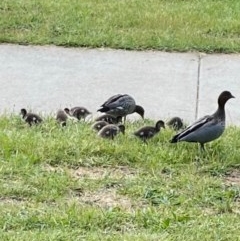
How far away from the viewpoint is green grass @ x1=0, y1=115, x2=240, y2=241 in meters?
5.34

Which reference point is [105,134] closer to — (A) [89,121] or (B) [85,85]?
(A) [89,121]

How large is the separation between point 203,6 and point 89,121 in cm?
444

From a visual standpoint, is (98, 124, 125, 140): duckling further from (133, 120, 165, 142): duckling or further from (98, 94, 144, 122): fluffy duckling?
(98, 94, 144, 122): fluffy duckling

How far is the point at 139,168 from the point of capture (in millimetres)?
6449

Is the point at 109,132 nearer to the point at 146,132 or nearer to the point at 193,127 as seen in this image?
the point at 146,132

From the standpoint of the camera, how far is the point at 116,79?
29.1 feet

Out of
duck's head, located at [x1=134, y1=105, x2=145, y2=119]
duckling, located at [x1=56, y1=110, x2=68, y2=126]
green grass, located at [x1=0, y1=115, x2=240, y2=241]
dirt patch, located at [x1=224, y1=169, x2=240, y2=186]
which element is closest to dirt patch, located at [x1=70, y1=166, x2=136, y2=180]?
green grass, located at [x1=0, y1=115, x2=240, y2=241]

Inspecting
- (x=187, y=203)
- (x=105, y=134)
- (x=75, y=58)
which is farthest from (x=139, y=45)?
(x=187, y=203)

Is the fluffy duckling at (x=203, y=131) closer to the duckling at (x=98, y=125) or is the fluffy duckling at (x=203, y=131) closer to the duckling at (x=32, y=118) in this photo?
the duckling at (x=98, y=125)

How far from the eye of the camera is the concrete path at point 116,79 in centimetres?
820

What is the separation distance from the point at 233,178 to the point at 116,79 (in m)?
2.78

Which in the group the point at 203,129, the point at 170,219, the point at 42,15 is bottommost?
the point at 170,219

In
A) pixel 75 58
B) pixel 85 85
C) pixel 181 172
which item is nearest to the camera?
pixel 181 172

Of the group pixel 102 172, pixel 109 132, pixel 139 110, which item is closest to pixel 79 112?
pixel 139 110
